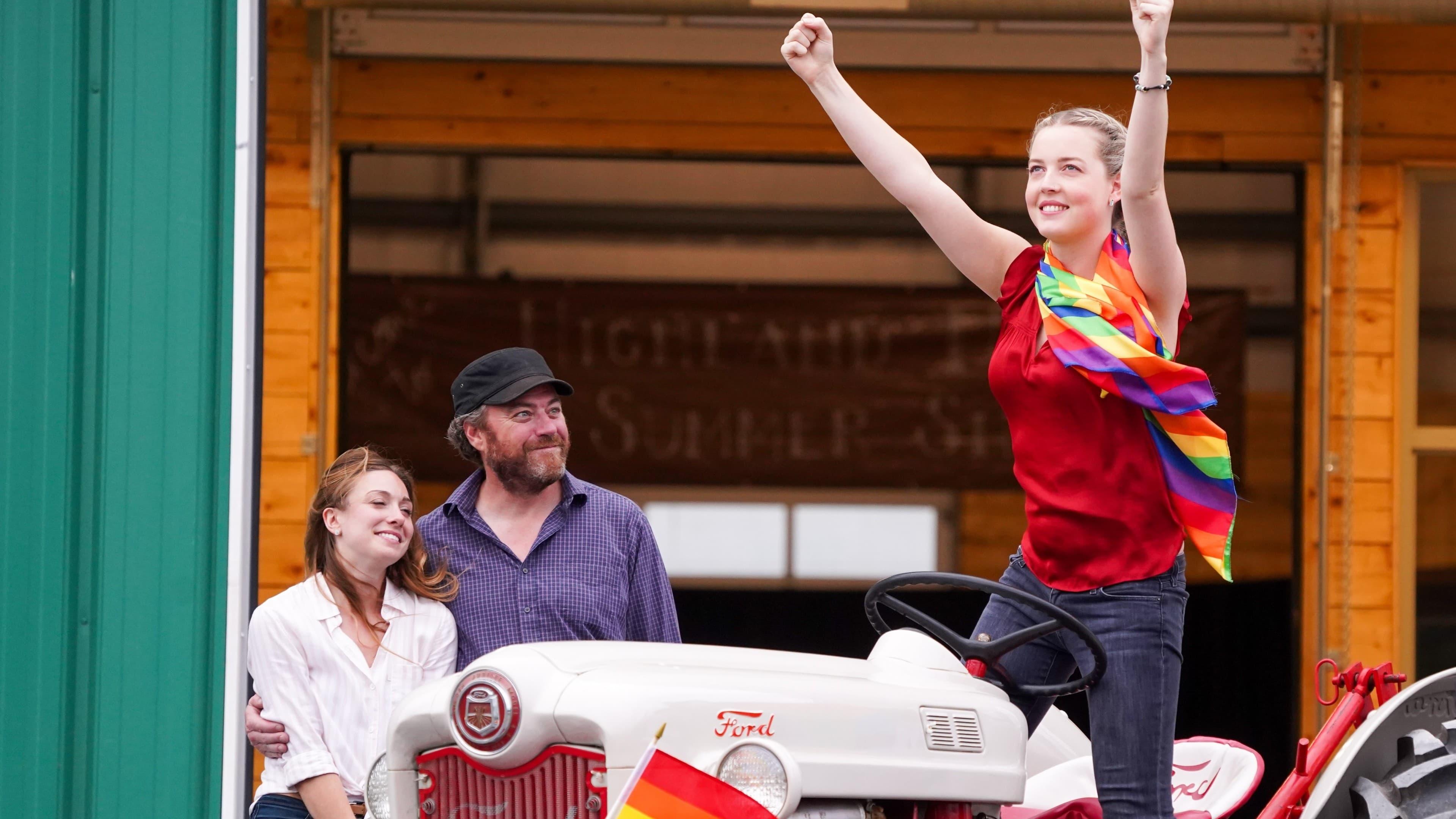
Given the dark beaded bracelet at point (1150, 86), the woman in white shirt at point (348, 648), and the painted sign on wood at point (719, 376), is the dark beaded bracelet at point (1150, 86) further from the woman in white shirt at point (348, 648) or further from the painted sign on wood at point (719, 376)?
the painted sign on wood at point (719, 376)

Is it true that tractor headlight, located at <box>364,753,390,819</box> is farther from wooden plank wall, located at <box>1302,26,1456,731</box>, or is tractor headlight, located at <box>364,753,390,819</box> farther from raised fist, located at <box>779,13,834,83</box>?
wooden plank wall, located at <box>1302,26,1456,731</box>

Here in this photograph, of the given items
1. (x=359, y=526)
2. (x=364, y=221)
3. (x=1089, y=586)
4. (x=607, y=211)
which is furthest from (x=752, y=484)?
(x=1089, y=586)

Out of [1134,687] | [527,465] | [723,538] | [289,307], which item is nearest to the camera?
[1134,687]

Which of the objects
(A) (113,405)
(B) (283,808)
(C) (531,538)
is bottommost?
(B) (283,808)

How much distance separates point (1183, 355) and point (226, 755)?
4.98 m

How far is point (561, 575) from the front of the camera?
3.25 meters

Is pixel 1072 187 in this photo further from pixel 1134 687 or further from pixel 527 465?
pixel 527 465

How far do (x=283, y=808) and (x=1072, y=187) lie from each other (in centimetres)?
198

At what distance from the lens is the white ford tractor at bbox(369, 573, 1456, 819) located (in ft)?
7.40

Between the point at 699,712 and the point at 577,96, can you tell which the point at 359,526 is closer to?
the point at 699,712

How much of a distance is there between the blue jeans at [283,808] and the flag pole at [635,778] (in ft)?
3.81

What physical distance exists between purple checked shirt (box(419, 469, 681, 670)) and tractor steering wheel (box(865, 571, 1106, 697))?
0.76 metres

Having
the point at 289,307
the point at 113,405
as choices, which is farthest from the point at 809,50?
the point at 289,307

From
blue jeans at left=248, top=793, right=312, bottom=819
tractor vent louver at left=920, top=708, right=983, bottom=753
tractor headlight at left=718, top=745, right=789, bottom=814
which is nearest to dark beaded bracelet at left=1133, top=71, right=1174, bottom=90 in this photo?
tractor vent louver at left=920, top=708, right=983, bottom=753
